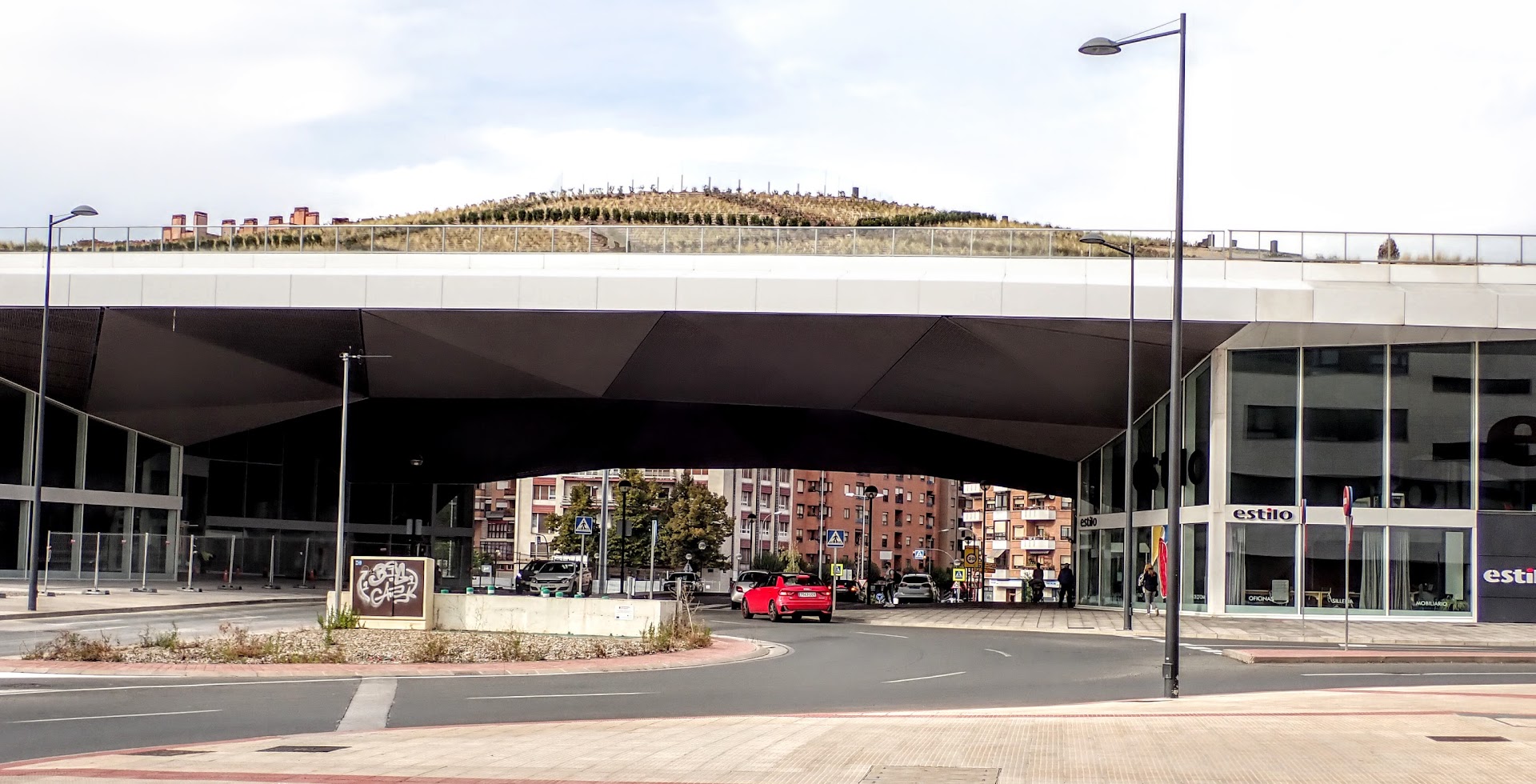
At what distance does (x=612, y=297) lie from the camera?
43156mm

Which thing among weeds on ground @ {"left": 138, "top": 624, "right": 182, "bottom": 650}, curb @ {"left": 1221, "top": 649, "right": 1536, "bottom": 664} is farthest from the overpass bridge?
weeds on ground @ {"left": 138, "top": 624, "right": 182, "bottom": 650}

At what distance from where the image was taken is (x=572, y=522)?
107125 mm

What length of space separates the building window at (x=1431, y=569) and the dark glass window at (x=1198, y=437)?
5.01m

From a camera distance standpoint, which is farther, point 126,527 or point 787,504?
point 787,504

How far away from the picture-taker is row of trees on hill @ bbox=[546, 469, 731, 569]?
346 feet

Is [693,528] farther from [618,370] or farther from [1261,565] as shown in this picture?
[1261,565]

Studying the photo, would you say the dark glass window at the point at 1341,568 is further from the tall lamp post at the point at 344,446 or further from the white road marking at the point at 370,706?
the white road marking at the point at 370,706

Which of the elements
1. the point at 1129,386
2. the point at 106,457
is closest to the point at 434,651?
the point at 1129,386

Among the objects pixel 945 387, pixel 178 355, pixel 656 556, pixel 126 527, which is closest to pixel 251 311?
pixel 178 355

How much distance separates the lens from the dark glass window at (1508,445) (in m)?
39.8

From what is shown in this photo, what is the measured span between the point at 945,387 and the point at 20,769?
39084mm

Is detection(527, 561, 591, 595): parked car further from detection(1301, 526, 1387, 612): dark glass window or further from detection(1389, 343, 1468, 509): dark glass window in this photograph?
detection(1389, 343, 1468, 509): dark glass window

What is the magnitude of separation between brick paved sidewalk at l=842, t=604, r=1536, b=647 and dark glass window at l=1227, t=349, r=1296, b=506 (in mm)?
3405

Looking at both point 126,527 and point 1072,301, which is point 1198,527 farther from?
point 126,527
